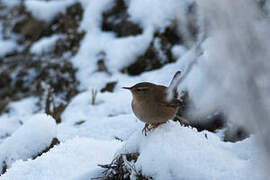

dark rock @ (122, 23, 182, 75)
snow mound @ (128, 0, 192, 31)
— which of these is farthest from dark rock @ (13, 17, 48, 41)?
dark rock @ (122, 23, 182, 75)

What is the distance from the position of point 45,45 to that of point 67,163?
14.2ft

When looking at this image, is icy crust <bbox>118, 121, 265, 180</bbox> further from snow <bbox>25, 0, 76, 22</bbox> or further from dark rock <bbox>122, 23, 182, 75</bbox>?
snow <bbox>25, 0, 76, 22</bbox>

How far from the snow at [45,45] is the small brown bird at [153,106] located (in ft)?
13.9

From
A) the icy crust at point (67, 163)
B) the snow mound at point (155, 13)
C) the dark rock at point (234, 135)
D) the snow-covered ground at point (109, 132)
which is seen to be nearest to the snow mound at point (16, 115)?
the snow-covered ground at point (109, 132)

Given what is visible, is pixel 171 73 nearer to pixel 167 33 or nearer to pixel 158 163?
pixel 167 33

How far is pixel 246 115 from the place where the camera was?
103 cm

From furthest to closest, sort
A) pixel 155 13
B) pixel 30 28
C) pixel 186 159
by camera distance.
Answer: pixel 30 28 → pixel 155 13 → pixel 186 159

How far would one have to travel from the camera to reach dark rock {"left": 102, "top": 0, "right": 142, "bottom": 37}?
5.91 meters

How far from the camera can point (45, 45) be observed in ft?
21.8

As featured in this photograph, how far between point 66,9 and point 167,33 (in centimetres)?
228

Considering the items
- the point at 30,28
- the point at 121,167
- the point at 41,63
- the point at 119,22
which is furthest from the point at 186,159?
the point at 30,28

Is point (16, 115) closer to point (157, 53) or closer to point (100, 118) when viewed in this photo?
point (100, 118)

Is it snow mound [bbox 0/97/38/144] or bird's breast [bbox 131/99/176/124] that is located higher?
bird's breast [bbox 131/99/176/124]

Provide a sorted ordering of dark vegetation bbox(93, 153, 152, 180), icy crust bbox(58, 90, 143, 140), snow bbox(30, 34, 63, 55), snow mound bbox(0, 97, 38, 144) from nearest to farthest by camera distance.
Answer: dark vegetation bbox(93, 153, 152, 180) < icy crust bbox(58, 90, 143, 140) < snow mound bbox(0, 97, 38, 144) < snow bbox(30, 34, 63, 55)
